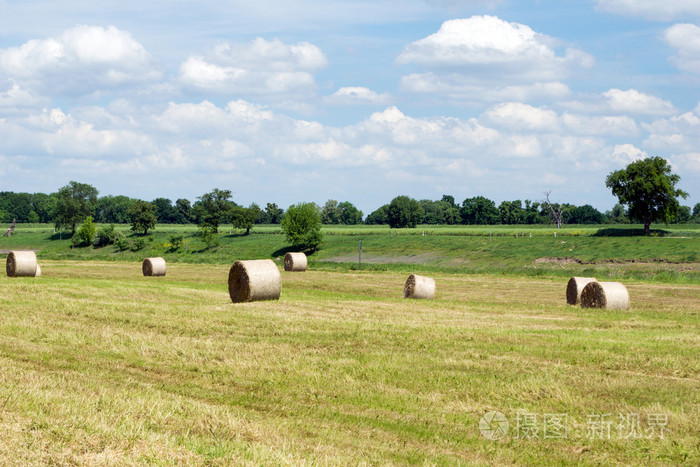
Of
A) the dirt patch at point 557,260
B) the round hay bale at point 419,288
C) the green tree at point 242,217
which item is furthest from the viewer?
the green tree at point 242,217

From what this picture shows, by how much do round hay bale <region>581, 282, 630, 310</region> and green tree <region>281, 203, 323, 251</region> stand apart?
61955 mm

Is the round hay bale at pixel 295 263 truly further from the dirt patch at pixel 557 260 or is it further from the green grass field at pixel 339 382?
the green grass field at pixel 339 382

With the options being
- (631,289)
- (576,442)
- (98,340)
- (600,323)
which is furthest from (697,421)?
(631,289)

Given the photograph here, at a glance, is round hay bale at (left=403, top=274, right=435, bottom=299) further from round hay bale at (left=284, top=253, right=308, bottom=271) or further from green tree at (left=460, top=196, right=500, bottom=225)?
green tree at (left=460, top=196, right=500, bottom=225)

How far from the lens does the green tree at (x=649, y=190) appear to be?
90.6 m

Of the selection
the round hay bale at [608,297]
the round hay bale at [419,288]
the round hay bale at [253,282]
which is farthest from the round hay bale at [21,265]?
the round hay bale at [608,297]

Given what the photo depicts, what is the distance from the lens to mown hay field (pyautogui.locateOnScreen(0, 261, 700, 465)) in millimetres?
7879

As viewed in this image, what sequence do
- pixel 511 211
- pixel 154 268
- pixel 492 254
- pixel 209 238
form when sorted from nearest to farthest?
pixel 154 268
pixel 492 254
pixel 209 238
pixel 511 211

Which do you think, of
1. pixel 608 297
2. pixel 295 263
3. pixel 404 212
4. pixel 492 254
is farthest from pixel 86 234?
pixel 608 297

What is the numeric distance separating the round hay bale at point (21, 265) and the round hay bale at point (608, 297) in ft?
95.4

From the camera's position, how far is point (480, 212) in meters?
193

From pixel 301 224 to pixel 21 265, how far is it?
51.9 metres

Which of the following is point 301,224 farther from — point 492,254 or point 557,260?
point 557,260

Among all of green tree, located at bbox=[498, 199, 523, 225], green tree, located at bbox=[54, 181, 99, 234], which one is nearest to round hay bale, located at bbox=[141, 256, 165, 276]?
green tree, located at bbox=[54, 181, 99, 234]
